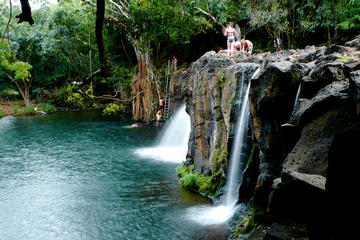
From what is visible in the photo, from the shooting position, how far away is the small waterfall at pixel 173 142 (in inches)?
610

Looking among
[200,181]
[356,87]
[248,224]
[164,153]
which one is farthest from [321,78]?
[164,153]

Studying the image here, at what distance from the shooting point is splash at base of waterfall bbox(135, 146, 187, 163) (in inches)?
583

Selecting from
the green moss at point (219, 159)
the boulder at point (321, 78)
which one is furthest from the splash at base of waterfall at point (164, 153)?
the boulder at point (321, 78)

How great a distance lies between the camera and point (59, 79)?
38.7 m

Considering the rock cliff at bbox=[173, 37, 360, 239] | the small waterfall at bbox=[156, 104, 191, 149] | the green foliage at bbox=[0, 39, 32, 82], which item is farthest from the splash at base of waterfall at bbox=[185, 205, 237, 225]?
the small waterfall at bbox=[156, 104, 191, 149]

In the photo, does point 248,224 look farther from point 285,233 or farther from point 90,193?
point 90,193

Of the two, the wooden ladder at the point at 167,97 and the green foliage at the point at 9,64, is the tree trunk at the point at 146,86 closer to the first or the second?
the wooden ladder at the point at 167,97

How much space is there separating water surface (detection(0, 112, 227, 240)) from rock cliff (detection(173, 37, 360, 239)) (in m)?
1.72

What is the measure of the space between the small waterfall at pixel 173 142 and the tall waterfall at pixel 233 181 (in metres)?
5.83

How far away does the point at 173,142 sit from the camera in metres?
18.0

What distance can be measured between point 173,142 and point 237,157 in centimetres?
935

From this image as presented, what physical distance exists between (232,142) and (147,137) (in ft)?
36.5

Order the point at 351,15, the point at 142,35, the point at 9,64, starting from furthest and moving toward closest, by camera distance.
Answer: the point at 351,15 → the point at 9,64 → the point at 142,35

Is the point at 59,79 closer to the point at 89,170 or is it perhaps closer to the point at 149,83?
the point at 149,83
